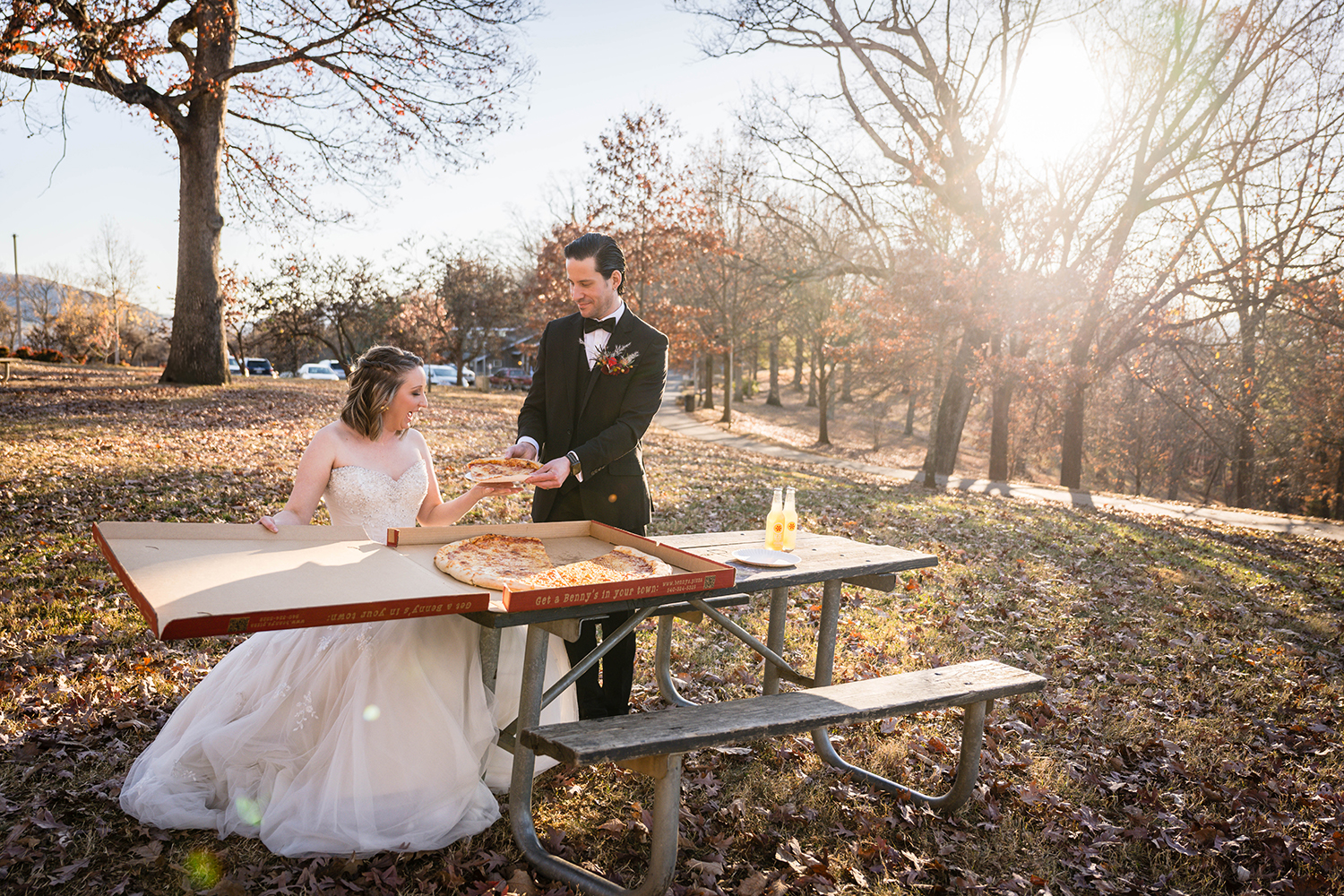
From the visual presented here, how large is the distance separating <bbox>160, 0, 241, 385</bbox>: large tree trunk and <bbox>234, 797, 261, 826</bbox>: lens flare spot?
16.8m

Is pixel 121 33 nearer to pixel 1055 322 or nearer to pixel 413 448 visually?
pixel 413 448

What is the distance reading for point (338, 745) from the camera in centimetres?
303

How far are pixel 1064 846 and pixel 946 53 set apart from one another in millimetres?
18482

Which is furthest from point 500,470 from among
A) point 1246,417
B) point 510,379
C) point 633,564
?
point 510,379

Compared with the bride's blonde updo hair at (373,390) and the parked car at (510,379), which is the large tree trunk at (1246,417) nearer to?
the bride's blonde updo hair at (373,390)

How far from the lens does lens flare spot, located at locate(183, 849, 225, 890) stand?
2850 mm

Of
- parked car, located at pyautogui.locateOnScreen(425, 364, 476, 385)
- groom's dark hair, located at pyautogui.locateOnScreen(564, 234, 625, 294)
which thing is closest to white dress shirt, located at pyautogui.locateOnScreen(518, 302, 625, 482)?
groom's dark hair, located at pyautogui.locateOnScreen(564, 234, 625, 294)

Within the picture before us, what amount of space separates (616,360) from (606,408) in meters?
0.25

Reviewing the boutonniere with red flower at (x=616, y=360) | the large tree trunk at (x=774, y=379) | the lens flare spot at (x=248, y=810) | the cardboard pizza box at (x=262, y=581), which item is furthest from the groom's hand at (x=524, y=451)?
the large tree trunk at (x=774, y=379)

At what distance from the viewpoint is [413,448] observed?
3988 mm

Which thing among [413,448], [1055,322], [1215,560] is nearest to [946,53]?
[1055,322]

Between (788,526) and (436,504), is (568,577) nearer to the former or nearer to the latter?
(788,526)

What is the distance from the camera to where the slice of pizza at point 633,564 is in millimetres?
2830

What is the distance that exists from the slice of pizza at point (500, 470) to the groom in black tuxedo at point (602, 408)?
395 mm
